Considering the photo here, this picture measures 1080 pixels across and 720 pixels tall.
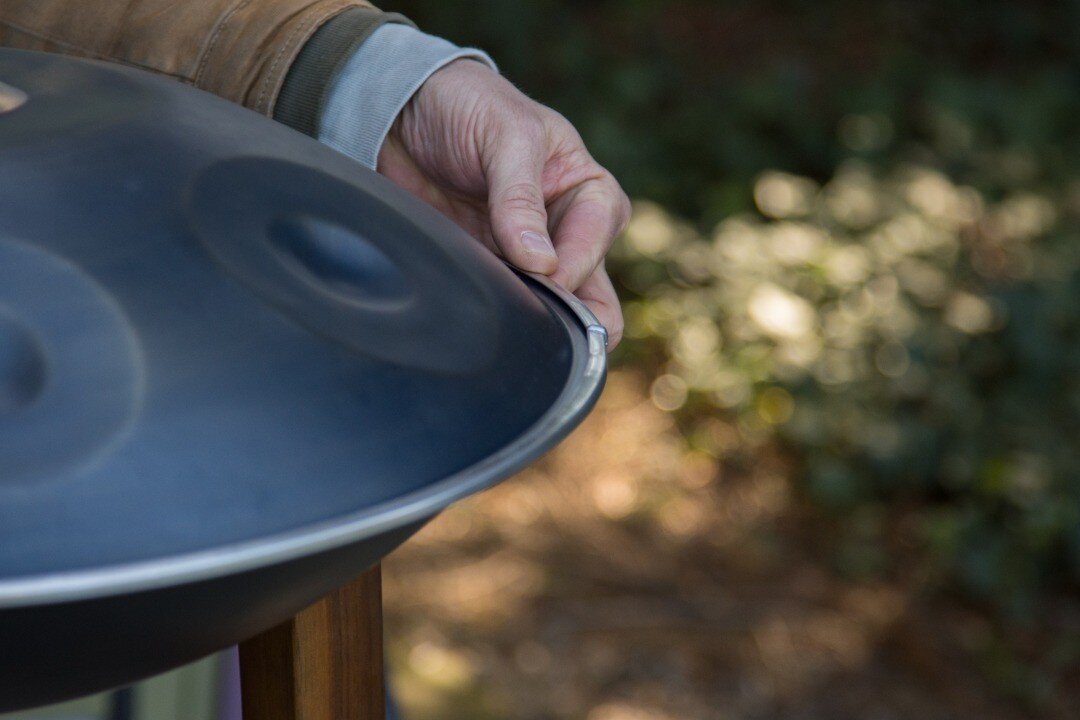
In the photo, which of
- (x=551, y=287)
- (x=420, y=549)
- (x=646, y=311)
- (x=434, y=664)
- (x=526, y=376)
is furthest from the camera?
(x=646, y=311)

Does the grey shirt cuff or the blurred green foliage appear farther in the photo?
the blurred green foliage

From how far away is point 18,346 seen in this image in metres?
0.49

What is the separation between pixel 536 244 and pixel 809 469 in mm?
1884

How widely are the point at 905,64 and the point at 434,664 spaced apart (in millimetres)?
2638

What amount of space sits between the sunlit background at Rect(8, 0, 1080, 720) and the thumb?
1.34 meters

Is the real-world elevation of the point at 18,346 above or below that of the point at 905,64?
above

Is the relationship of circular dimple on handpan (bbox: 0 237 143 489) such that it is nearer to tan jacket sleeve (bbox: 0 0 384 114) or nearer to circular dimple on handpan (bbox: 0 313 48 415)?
circular dimple on handpan (bbox: 0 313 48 415)

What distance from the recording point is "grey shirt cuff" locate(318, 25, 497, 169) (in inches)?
41.3

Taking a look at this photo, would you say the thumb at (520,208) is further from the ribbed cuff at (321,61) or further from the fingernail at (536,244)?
the ribbed cuff at (321,61)

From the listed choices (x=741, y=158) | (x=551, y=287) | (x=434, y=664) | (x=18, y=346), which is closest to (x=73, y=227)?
(x=18, y=346)

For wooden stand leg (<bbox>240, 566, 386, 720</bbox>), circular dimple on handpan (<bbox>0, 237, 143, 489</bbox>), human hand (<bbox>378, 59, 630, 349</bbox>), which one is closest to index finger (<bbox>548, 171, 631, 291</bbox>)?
human hand (<bbox>378, 59, 630, 349</bbox>)

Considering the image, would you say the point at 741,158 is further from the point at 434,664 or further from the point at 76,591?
the point at 76,591

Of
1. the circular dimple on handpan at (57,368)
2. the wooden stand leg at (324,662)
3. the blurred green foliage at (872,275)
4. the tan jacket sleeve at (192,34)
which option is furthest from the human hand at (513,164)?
the blurred green foliage at (872,275)

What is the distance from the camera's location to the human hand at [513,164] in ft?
3.24
